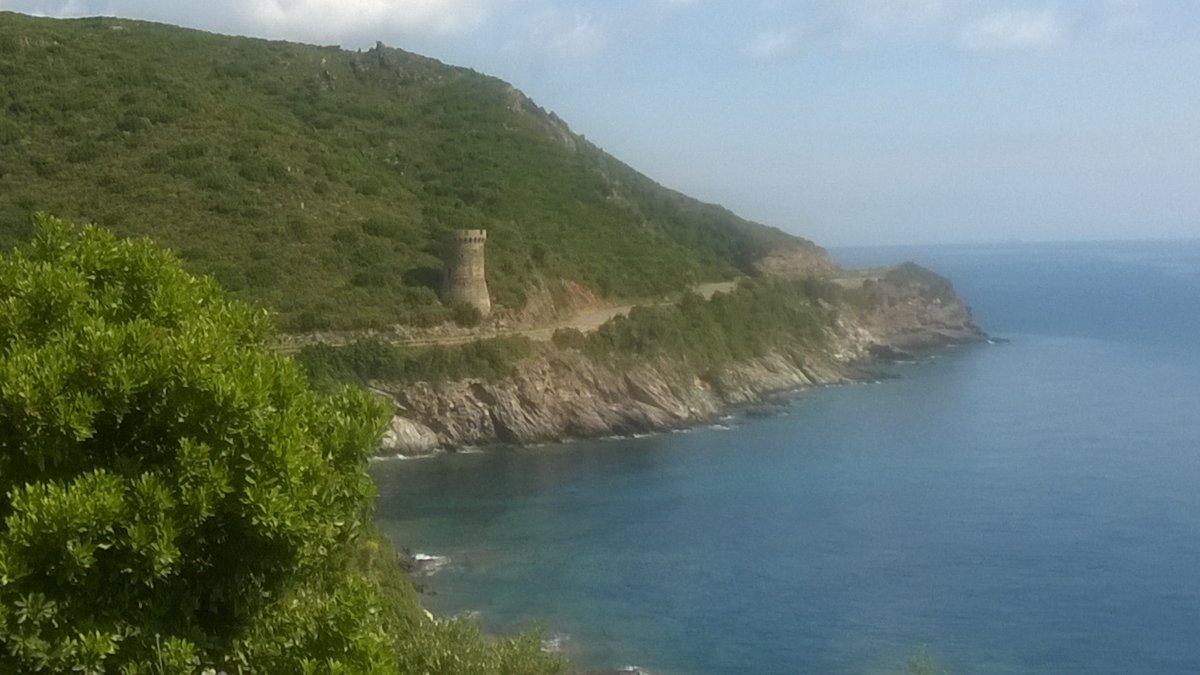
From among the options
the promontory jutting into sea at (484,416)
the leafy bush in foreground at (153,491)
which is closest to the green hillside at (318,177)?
the promontory jutting into sea at (484,416)

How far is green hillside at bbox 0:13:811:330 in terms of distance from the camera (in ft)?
114

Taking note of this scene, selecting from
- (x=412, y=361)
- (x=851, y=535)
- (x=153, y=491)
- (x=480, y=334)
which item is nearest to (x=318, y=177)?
(x=480, y=334)

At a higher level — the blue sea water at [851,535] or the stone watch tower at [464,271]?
the stone watch tower at [464,271]

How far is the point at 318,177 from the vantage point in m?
41.2

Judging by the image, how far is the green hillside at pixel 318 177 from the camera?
34.8 m

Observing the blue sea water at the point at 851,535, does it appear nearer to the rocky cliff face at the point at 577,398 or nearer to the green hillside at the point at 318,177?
the rocky cliff face at the point at 577,398

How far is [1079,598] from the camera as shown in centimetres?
2109

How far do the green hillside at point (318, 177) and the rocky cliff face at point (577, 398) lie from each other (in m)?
3.10

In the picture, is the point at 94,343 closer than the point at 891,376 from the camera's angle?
Yes

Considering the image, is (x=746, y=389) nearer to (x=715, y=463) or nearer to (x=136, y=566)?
(x=715, y=463)

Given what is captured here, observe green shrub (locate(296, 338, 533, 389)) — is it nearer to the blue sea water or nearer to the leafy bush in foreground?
the blue sea water

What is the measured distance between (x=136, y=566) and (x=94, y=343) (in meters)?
0.84

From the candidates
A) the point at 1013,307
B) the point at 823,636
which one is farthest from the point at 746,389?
the point at 1013,307

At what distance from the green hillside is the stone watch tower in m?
0.79
